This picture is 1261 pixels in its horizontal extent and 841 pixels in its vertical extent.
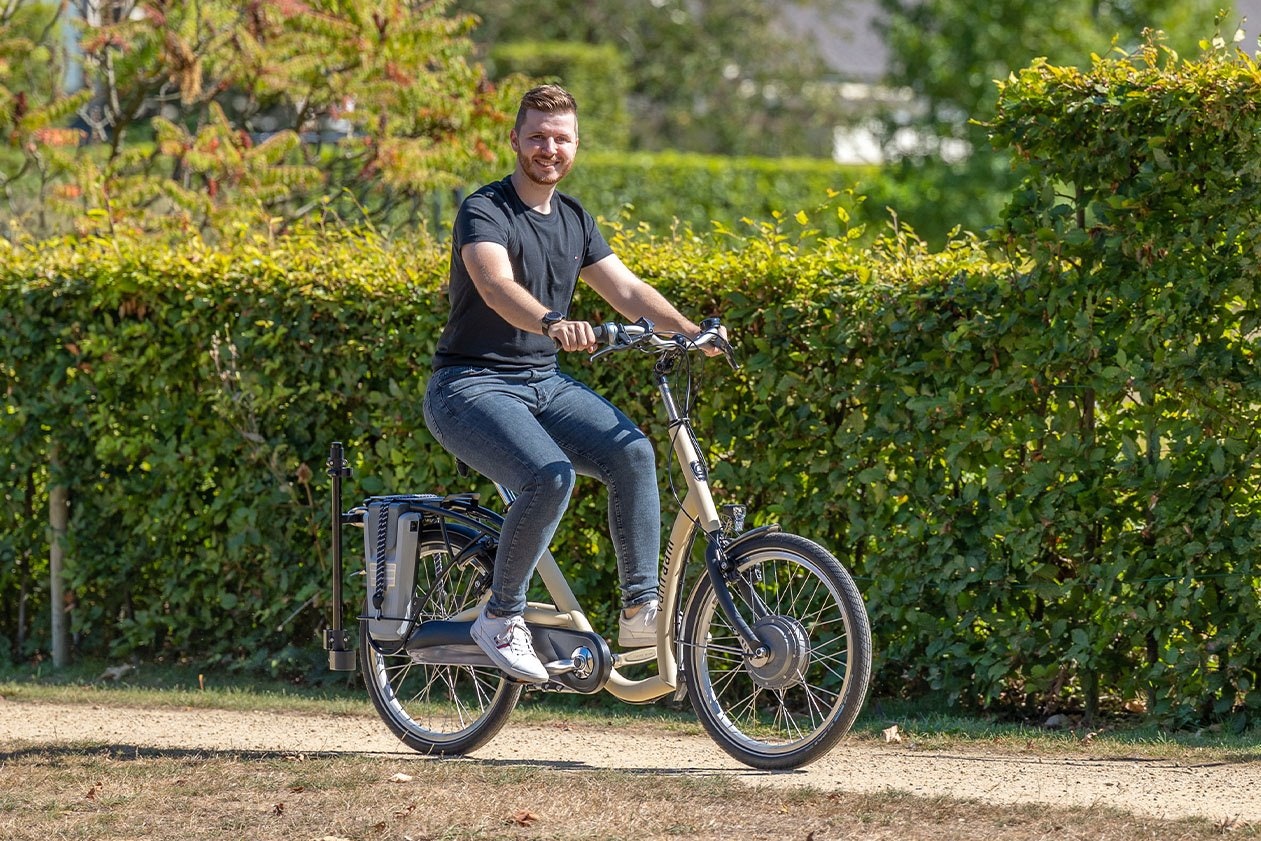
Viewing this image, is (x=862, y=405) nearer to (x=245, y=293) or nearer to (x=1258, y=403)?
(x=1258, y=403)

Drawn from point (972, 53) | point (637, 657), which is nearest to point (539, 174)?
point (637, 657)

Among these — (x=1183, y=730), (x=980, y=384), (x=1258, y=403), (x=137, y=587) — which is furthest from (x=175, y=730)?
(x=1258, y=403)

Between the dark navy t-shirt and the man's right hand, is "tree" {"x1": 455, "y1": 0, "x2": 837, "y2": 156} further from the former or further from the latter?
the man's right hand

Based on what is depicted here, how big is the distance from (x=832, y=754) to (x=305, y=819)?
1.86m

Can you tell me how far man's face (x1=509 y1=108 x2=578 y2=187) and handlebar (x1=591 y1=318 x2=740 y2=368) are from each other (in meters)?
0.55

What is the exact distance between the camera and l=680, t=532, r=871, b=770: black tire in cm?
495

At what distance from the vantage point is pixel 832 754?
555cm

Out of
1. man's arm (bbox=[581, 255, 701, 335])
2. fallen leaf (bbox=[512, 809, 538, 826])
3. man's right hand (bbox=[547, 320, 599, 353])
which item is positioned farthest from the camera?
man's arm (bbox=[581, 255, 701, 335])

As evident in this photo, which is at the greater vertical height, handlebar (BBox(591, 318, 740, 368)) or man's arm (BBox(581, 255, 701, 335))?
man's arm (BBox(581, 255, 701, 335))

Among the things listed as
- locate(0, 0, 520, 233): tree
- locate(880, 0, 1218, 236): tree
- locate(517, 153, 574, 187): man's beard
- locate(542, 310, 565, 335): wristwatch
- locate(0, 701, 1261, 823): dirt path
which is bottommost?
locate(0, 701, 1261, 823): dirt path

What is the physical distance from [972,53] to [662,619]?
16.7 m

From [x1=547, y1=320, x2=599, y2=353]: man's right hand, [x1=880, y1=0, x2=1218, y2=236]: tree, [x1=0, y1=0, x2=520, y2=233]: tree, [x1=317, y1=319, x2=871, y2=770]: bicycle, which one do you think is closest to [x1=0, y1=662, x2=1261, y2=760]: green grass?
[x1=317, y1=319, x2=871, y2=770]: bicycle

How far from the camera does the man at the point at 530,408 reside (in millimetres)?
5098

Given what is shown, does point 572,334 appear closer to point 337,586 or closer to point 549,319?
point 549,319
